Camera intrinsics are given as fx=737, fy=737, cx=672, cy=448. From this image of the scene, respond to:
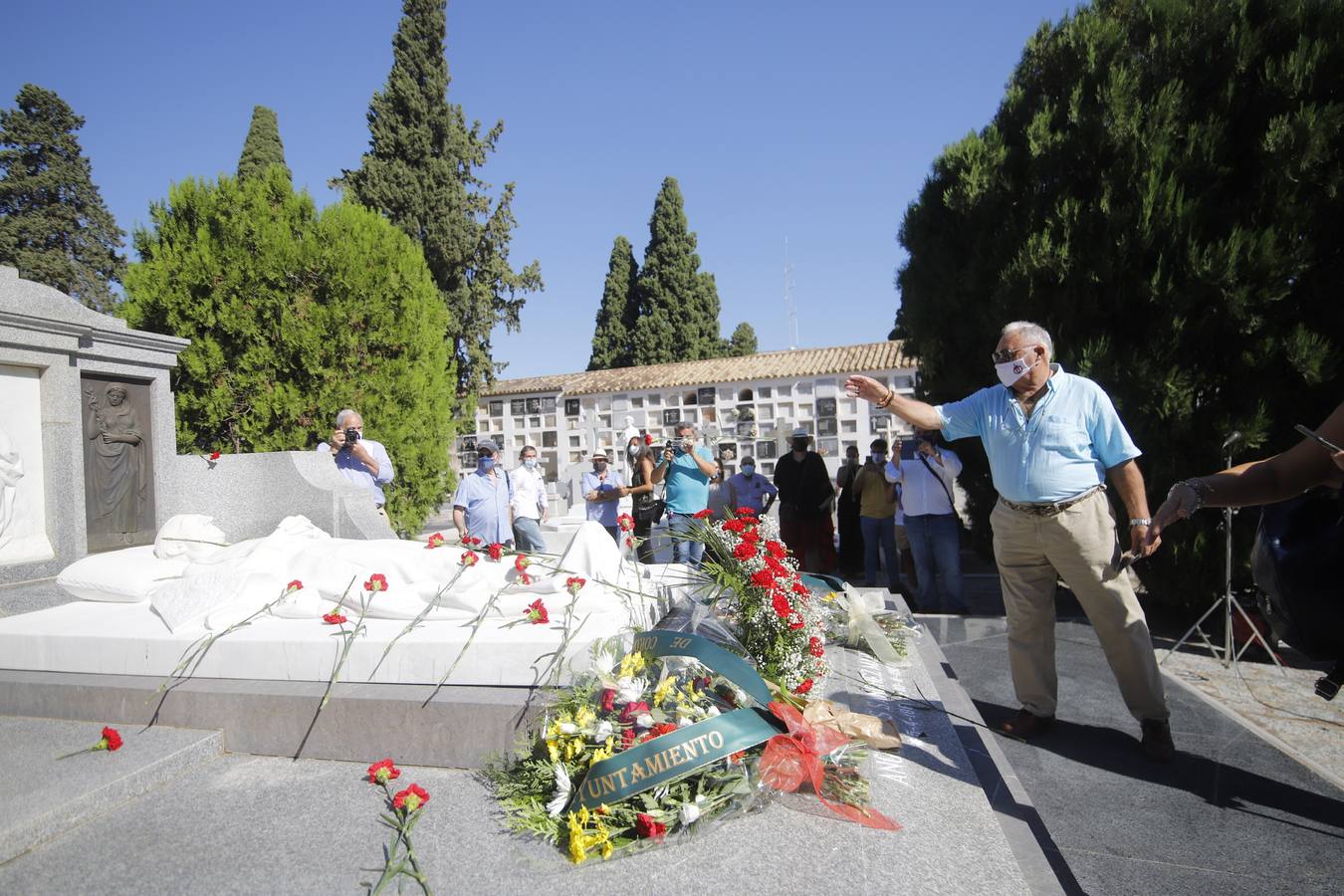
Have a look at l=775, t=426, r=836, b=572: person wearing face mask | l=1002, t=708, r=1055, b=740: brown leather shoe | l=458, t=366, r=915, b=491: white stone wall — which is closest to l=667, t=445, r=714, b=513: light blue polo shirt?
l=775, t=426, r=836, b=572: person wearing face mask

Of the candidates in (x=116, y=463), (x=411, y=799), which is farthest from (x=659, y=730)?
(x=116, y=463)

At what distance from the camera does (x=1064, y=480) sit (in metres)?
2.75

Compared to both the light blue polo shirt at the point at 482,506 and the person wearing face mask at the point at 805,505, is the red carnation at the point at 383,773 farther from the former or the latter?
the person wearing face mask at the point at 805,505

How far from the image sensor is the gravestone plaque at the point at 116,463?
182 inches

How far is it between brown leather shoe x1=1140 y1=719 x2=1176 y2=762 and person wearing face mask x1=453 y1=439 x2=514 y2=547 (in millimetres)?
4410

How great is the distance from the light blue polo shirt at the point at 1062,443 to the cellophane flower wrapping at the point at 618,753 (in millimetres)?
1411

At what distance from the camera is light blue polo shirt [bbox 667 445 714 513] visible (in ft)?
18.1

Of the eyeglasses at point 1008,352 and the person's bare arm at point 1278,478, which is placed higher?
the eyeglasses at point 1008,352

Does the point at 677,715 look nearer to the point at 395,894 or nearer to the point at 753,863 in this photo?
the point at 753,863

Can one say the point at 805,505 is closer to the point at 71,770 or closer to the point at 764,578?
the point at 764,578

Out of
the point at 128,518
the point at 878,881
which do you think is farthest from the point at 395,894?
the point at 128,518

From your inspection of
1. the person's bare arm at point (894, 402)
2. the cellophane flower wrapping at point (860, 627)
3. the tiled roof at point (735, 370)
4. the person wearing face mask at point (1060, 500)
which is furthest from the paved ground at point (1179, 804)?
the tiled roof at point (735, 370)

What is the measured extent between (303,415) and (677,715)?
6963mm

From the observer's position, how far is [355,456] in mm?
5477
